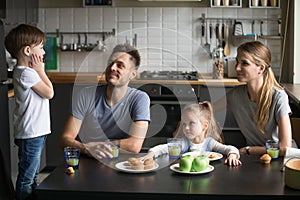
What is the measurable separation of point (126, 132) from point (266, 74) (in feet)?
2.67

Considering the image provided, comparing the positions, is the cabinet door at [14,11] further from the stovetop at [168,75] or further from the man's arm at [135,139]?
the man's arm at [135,139]

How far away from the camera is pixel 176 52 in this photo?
198 inches

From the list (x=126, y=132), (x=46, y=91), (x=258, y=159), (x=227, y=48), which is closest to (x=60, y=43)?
(x=227, y=48)

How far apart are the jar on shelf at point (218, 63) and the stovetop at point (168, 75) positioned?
0.68 feet

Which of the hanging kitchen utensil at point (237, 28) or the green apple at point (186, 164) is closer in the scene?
the green apple at point (186, 164)

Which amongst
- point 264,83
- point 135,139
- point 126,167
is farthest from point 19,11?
point 126,167

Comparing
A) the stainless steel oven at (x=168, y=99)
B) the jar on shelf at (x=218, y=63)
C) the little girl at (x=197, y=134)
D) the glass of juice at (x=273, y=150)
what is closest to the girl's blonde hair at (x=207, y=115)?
the little girl at (x=197, y=134)

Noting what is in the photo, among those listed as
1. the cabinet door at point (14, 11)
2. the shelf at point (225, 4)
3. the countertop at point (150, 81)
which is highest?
the shelf at point (225, 4)

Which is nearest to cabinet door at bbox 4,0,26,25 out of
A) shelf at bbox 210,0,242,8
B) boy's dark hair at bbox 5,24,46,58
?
boy's dark hair at bbox 5,24,46,58

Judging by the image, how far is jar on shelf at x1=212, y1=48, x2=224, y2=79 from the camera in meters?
4.78

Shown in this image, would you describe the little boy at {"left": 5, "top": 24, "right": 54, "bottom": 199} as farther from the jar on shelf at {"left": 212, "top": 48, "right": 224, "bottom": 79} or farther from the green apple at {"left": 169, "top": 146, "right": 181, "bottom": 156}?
the jar on shelf at {"left": 212, "top": 48, "right": 224, "bottom": 79}

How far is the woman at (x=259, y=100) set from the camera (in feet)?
8.87

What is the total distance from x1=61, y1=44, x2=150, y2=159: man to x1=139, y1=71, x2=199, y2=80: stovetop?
1837 mm

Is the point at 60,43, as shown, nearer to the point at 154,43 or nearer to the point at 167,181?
the point at 154,43
